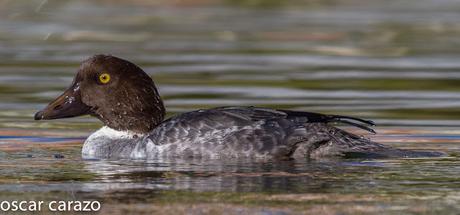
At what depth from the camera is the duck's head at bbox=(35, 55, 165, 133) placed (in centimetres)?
1237

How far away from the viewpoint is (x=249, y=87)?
18531 millimetres

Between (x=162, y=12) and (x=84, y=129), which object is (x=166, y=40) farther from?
Answer: (x=84, y=129)

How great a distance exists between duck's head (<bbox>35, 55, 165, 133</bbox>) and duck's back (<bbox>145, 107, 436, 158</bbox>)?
637 millimetres

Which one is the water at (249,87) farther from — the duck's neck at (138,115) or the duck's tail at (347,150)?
the duck's neck at (138,115)

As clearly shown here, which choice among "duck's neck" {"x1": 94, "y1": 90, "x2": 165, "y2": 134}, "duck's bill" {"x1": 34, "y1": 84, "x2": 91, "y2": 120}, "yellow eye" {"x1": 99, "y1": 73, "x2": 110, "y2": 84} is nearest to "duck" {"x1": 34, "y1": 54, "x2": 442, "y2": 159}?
"duck's neck" {"x1": 94, "y1": 90, "x2": 165, "y2": 134}

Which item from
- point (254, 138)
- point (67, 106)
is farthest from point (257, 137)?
point (67, 106)

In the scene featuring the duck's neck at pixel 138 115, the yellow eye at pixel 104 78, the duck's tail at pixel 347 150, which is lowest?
the duck's tail at pixel 347 150

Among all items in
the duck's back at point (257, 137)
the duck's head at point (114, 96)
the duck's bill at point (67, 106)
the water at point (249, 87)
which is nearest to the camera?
the water at point (249, 87)

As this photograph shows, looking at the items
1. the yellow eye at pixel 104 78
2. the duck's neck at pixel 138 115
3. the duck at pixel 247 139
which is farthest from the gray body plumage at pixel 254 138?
the yellow eye at pixel 104 78

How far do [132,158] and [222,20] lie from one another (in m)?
17.8

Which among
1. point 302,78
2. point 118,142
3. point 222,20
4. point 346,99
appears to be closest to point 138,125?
point 118,142

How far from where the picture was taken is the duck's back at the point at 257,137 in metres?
11.6

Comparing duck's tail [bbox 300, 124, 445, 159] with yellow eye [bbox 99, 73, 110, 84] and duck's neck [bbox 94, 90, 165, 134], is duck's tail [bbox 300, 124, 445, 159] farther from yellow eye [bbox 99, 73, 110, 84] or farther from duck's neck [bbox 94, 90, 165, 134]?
yellow eye [bbox 99, 73, 110, 84]

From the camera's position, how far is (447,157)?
11.6 m
